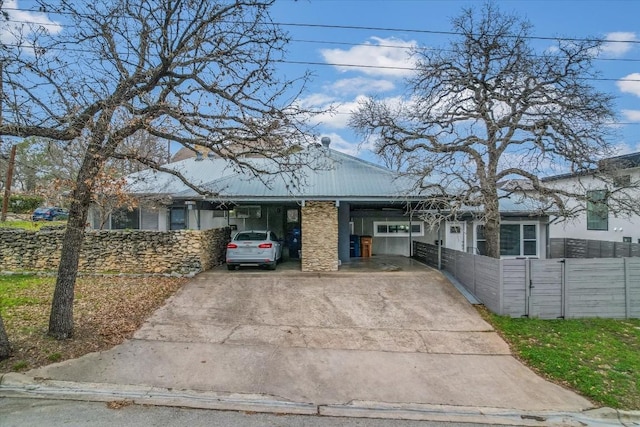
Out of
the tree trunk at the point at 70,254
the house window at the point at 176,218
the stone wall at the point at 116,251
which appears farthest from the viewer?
the house window at the point at 176,218

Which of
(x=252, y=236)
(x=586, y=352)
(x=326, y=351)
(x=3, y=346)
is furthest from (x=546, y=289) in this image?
(x=3, y=346)

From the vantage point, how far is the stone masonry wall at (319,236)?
13867 mm

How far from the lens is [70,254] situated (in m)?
7.36

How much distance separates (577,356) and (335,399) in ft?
16.6

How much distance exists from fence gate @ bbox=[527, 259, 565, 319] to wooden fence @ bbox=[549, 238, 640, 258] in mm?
6497

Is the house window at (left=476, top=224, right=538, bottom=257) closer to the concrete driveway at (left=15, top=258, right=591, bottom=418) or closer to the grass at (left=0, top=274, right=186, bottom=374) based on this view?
the concrete driveway at (left=15, top=258, right=591, bottom=418)

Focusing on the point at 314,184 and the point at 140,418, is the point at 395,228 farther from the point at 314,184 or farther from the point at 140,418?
the point at 140,418

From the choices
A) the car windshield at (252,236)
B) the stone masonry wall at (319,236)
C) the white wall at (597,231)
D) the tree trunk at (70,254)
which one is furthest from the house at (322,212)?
the tree trunk at (70,254)

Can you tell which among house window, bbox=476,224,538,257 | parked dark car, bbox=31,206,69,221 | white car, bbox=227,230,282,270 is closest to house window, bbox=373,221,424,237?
house window, bbox=476,224,538,257

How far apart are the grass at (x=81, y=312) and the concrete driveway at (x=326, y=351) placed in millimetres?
367

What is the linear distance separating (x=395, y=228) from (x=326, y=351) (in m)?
12.0

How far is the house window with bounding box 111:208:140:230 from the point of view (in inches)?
701

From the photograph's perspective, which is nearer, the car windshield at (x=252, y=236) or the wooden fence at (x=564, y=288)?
the wooden fence at (x=564, y=288)

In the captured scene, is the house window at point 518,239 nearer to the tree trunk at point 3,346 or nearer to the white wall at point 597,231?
the white wall at point 597,231
